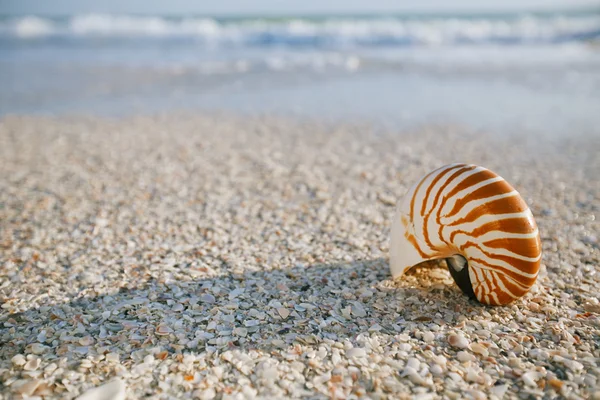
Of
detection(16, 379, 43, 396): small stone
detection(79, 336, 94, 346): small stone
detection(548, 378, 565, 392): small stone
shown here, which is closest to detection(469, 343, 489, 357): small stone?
detection(548, 378, 565, 392): small stone

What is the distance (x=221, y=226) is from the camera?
3.91 meters

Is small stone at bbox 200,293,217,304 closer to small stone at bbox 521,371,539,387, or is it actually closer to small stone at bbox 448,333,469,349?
small stone at bbox 448,333,469,349

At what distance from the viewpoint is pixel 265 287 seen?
3021mm

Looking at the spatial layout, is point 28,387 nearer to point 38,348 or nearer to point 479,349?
point 38,348

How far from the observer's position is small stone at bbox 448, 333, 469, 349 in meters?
2.47

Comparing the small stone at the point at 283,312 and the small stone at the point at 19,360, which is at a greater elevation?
the small stone at the point at 19,360

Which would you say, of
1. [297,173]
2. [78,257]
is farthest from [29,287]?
[297,173]

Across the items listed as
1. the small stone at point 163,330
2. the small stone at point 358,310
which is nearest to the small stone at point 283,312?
the small stone at point 358,310

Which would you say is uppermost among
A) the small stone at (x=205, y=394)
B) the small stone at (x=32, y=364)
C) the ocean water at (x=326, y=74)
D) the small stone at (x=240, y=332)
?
the ocean water at (x=326, y=74)

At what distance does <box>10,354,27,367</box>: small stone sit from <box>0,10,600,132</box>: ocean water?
5864mm

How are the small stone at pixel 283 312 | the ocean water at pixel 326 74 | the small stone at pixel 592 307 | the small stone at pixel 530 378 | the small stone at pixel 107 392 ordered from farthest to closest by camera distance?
the ocean water at pixel 326 74 → the small stone at pixel 592 307 → the small stone at pixel 283 312 → the small stone at pixel 530 378 → the small stone at pixel 107 392

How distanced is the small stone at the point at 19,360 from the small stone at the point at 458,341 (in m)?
2.02

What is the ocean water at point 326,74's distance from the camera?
A: 7996mm

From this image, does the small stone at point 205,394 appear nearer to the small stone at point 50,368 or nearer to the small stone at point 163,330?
the small stone at point 163,330
